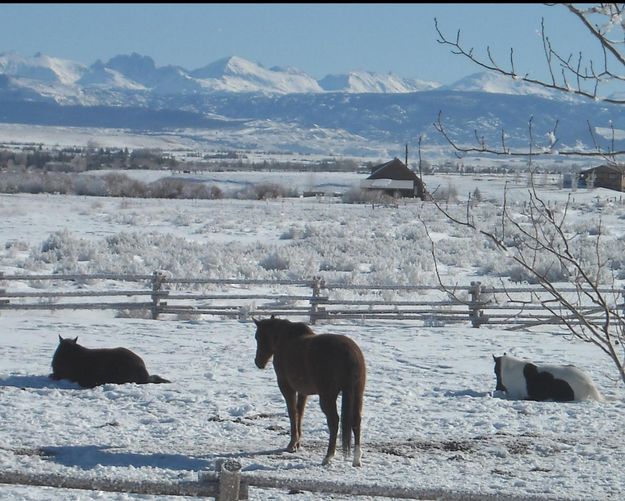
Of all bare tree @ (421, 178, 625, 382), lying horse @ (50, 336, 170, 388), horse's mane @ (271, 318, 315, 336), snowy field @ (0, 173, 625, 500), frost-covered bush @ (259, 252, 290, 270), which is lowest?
snowy field @ (0, 173, 625, 500)

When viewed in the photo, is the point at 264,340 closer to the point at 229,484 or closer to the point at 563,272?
the point at 563,272

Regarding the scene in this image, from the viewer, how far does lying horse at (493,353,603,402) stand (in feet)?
37.1

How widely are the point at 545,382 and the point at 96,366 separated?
18.0ft

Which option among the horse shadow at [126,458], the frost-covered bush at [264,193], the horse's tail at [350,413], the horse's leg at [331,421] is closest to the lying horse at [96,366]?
the horse shadow at [126,458]

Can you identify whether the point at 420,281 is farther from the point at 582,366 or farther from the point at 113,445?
the point at 113,445

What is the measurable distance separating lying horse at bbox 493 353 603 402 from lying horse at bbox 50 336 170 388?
449cm

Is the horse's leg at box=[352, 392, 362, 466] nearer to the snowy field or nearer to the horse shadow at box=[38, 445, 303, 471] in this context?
the snowy field

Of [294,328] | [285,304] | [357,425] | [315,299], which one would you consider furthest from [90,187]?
[357,425]

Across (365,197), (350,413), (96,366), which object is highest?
(365,197)

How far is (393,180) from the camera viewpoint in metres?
68.2

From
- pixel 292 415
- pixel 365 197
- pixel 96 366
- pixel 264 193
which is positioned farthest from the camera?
pixel 264 193

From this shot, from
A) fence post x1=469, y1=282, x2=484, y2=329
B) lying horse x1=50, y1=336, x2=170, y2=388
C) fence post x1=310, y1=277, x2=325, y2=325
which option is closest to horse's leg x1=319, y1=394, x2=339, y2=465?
lying horse x1=50, y1=336, x2=170, y2=388

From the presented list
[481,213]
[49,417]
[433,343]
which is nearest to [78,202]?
[481,213]

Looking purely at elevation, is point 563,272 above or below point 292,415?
above
